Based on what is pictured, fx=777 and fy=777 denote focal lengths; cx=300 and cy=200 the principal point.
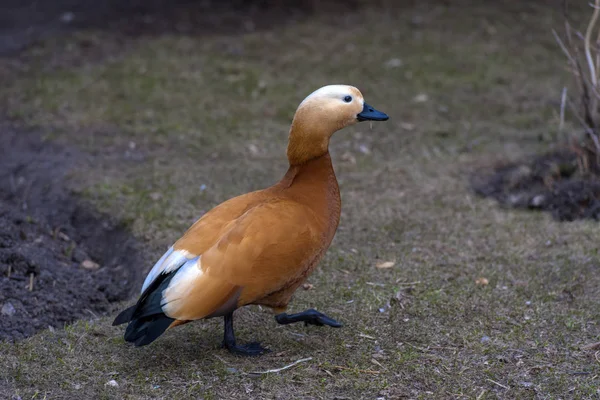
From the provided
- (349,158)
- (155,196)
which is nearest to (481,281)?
(349,158)

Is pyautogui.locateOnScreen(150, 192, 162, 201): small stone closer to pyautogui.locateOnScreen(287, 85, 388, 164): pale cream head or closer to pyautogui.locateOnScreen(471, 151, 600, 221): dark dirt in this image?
pyautogui.locateOnScreen(287, 85, 388, 164): pale cream head

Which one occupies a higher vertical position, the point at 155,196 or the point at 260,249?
the point at 260,249

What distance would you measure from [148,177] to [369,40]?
12.2 ft

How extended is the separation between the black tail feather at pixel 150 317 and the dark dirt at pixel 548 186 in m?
2.90

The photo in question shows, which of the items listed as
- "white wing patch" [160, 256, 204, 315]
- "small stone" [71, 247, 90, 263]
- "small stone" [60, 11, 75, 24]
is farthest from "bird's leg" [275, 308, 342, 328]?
"small stone" [60, 11, 75, 24]

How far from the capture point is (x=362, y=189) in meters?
5.50

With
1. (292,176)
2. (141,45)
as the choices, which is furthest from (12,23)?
(292,176)

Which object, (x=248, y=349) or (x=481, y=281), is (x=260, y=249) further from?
(x=481, y=281)

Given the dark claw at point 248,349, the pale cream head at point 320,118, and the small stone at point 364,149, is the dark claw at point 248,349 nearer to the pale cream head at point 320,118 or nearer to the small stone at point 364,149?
the pale cream head at point 320,118

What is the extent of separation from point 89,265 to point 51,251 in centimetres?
23

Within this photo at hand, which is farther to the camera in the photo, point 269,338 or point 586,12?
point 586,12

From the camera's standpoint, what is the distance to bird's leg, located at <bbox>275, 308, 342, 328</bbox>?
361 cm

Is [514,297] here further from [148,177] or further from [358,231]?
[148,177]

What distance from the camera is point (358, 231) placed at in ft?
16.1
